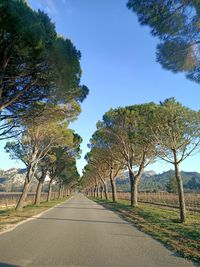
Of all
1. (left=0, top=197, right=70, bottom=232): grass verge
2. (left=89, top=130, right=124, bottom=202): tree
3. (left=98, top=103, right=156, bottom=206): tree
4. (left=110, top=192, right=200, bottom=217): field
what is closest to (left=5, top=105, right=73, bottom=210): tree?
(left=0, top=197, right=70, bottom=232): grass verge

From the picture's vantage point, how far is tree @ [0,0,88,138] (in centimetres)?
1295

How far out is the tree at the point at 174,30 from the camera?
1080 centimetres

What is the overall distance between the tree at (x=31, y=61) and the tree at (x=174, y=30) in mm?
4490

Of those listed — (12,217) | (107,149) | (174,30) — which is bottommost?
(12,217)

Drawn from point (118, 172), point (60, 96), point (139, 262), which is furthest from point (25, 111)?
point (118, 172)

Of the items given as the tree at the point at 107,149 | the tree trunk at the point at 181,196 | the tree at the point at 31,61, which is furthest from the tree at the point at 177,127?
the tree at the point at 107,149

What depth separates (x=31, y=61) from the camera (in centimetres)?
1452

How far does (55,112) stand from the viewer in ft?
63.0

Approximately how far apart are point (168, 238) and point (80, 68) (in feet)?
31.9

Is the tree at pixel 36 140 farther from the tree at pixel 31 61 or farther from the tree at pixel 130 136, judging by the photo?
the tree at pixel 31 61

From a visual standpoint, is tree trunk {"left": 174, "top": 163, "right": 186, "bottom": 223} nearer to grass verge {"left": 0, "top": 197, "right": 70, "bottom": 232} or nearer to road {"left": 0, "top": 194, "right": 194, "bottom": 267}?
road {"left": 0, "top": 194, "right": 194, "bottom": 267}

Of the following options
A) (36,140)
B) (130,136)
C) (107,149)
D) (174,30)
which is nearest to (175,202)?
(107,149)

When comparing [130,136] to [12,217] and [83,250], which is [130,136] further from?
[83,250]

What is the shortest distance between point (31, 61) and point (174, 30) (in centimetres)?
655
